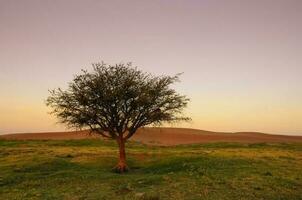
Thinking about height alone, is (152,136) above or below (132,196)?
above

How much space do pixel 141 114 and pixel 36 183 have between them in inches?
634

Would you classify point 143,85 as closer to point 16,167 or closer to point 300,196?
point 16,167

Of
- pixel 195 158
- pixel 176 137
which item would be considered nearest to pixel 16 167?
pixel 195 158

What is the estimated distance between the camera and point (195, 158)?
5169 cm

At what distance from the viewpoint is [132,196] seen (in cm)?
2873

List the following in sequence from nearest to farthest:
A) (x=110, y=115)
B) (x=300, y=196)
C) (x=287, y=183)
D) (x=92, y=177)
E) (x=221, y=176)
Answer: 1. (x=300, y=196)
2. (x=287, y=183)
3. (x=221, y=176)
4. (x=92, y=177)
5. (x=110, y=115)

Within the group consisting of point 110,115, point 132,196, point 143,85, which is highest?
point 143,85

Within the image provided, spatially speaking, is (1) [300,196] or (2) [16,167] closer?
(1) [300,196]

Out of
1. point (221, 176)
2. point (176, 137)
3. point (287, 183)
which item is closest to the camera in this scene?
point (287, 183)

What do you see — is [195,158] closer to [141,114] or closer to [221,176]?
[141,114]

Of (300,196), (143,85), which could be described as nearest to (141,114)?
(143,85)

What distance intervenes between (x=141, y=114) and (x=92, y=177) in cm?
1155

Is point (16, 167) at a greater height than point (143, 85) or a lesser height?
lesser

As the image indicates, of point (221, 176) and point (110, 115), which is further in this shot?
point (110, 115)
